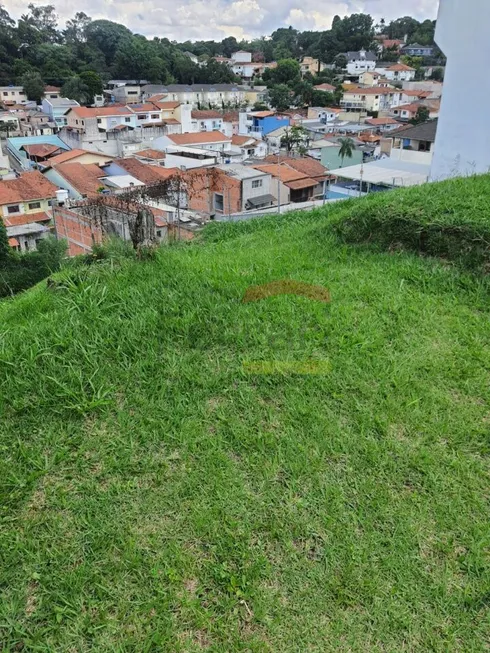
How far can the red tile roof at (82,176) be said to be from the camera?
61.3 feet

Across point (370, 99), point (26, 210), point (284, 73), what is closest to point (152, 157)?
point (26, 210)

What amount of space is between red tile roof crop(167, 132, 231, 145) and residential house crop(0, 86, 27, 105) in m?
22.6

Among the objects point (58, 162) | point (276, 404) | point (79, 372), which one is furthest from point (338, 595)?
point (58, 162)

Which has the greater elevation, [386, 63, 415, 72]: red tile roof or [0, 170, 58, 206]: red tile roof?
[386, 63, 415, 72]: red tile roof

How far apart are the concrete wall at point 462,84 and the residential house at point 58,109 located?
33.3 meters

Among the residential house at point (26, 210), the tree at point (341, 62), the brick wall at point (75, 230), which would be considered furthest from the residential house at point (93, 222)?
the tree at point (341, 62)

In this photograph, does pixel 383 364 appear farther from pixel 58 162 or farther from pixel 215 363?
pixel 58 162

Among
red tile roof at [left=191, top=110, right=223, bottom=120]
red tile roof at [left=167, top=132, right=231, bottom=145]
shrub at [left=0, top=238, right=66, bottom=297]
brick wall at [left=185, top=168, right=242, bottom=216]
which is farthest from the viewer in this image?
red tile roof at [left=191, top=110, right=223, bottom=120]

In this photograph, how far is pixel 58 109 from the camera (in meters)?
36.6

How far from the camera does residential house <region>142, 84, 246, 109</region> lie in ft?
151

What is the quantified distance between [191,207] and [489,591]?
1571 cm

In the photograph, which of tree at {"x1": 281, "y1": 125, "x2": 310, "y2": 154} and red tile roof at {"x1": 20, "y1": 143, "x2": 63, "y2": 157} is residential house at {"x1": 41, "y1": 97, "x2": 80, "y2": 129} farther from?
tree at {"x1": 281, "y1": 125, "x2": 310, "y2": 154}

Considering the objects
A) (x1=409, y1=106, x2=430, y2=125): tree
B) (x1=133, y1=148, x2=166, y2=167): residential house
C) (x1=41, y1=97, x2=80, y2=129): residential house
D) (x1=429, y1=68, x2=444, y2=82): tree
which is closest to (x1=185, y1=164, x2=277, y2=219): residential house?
(x1=133, y1=148, x2=166, y2=167): residential house

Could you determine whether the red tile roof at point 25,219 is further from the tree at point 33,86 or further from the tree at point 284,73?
the tree at point 284,73
